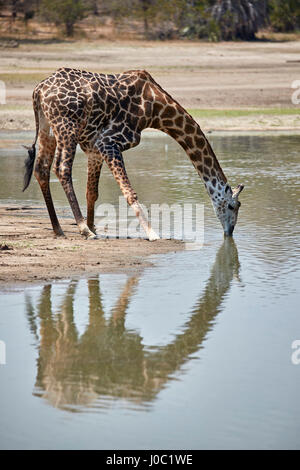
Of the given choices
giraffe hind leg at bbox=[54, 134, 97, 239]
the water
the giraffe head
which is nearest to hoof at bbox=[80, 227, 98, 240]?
giraffe hind leg at bbox=[54, 134, 97, 239]

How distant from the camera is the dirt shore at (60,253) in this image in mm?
8281

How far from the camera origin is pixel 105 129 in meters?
10.1

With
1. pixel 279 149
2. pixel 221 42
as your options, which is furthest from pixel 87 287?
pixel 221 42

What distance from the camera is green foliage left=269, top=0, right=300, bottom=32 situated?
41625 millimetres

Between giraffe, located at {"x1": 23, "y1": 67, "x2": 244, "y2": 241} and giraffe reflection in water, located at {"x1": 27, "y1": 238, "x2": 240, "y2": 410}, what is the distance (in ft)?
7.82

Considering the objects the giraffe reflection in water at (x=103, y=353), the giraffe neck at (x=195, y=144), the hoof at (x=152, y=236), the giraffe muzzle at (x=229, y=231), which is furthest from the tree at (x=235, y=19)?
the giraffe reflection in water at (x=103, y=353)

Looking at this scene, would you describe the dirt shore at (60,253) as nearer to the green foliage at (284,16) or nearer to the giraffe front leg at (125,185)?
the giraffe front leg at (125,185)

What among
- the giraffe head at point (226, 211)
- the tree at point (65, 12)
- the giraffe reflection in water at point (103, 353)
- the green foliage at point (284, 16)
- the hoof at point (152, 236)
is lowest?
the green foliage at point (284, 16)

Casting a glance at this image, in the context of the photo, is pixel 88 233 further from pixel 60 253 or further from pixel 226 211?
pixel 226 211

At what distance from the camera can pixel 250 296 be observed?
7.58 m

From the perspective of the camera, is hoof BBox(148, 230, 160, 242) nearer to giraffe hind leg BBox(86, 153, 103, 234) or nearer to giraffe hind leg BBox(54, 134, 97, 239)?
giraffe hind leg BBox(54, 134, 97, 239)

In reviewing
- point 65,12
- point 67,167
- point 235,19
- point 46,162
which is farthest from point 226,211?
point 235,19

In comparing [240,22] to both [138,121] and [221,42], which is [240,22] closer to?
[221,42]

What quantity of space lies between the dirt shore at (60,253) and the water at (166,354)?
0.93ft
